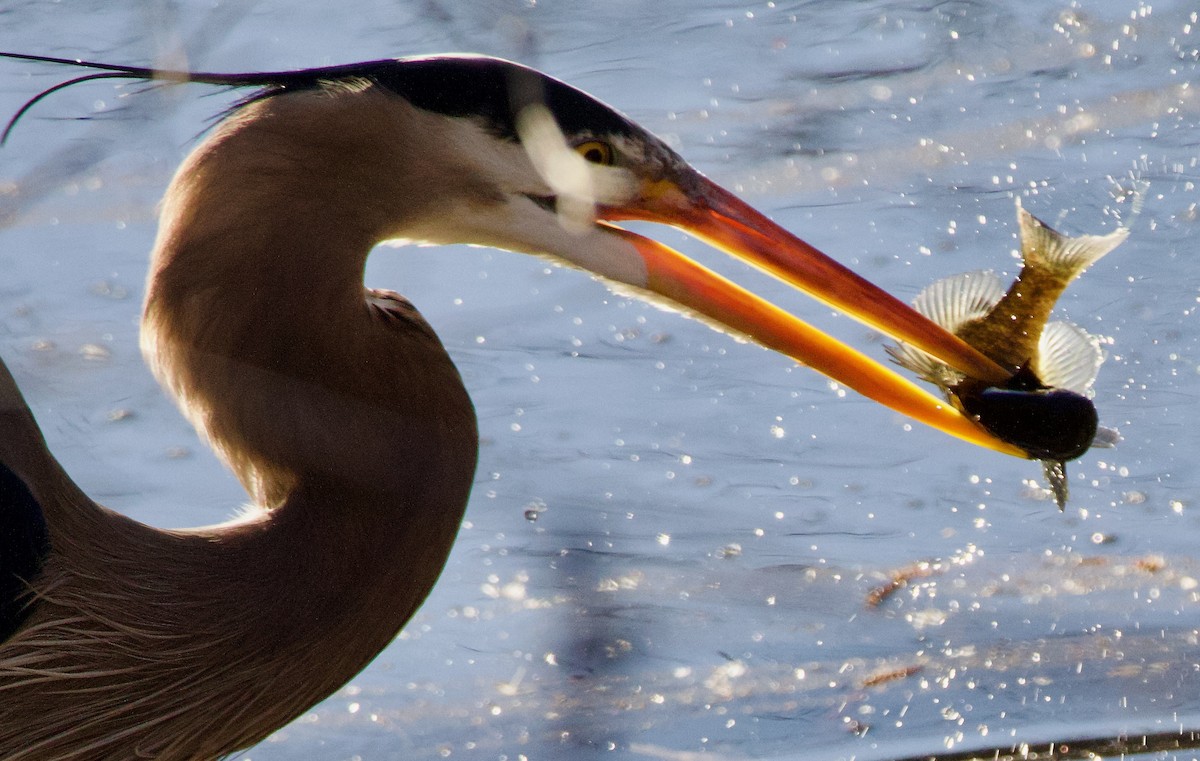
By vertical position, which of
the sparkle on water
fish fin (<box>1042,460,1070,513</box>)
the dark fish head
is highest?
the dark fish head

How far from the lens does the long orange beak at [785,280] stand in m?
1.92

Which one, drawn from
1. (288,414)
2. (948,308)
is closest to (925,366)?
(948,308)

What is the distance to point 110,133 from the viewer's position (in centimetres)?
411

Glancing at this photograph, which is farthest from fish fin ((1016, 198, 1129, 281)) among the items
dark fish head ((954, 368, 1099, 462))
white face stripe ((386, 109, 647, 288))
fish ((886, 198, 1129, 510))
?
white face stripe ((386, 109, 647, 288))

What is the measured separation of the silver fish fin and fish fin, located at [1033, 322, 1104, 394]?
0.09 meters

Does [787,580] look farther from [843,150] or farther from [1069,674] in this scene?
[843,150]

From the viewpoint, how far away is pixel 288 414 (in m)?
1.79

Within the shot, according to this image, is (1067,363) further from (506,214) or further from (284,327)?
(284,327)

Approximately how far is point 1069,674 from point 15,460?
1541 mm

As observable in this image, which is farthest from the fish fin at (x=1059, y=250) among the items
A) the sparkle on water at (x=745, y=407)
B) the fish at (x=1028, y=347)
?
the sparkle on water at (x=745, y=407)

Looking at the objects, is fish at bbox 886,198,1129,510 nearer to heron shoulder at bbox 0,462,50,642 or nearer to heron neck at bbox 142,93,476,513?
heron neck at bbox 142,93,476,513

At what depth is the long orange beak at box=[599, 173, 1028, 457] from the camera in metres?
1.92

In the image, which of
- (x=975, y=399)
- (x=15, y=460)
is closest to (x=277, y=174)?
(x=15, y=460)

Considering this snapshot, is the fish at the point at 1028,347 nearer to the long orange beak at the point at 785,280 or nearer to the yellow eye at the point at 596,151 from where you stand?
the long orange beak at the point at 785,280
